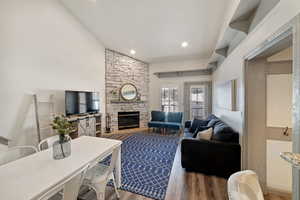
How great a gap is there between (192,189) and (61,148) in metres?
1.93

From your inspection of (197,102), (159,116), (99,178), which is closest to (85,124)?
(99,178)

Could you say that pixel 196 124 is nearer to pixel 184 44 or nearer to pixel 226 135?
pixel 226 135

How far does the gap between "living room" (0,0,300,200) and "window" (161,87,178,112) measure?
0.94 m

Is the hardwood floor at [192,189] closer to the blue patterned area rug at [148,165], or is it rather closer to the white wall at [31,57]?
the blue patterned area rug at [148,165]

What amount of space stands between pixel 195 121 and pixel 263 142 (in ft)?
6.91

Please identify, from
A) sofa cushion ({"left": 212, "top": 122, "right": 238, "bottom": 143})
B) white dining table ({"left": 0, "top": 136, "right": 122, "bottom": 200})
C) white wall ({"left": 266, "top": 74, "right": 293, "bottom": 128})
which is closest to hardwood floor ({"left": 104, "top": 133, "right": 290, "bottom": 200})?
sofa cushion ({"left": 212, "top": 122, "right": 238, "bottom": 143})

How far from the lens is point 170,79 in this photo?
618 cm

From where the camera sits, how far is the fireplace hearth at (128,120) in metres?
5.50

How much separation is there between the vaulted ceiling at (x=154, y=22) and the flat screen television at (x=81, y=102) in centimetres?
209

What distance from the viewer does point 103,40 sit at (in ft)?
15.2

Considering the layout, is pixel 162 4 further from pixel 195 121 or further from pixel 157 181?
pixel 157 181

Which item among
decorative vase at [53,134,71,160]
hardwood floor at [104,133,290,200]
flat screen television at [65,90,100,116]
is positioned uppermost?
flat screen television at [65,90,100,116]

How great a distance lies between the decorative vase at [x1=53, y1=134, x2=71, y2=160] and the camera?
58.9 inches

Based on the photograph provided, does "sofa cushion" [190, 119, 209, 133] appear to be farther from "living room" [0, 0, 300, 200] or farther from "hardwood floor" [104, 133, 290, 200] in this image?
"hardwood floor" [104, 133, 290, 200]
